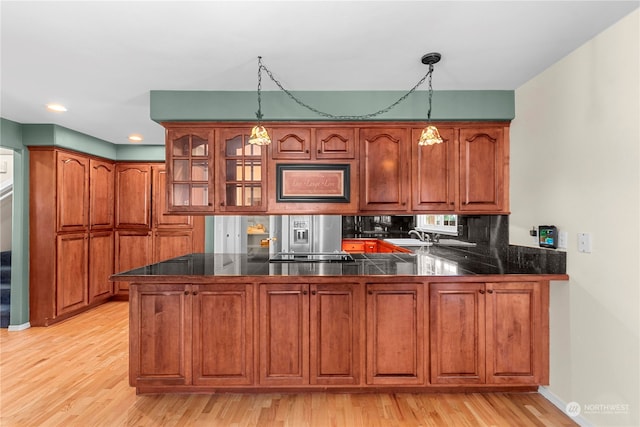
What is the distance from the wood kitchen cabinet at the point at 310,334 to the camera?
2.40 metres

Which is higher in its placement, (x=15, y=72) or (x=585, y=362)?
(x=15, y=72)

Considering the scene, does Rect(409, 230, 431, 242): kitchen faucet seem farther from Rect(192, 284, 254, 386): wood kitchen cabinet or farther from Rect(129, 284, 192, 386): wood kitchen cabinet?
Rect(129, 284, 192, 386): wood kitchen cabinet

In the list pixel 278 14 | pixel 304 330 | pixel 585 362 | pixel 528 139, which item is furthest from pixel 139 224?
pixel 585 362

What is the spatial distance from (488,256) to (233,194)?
2.31 m

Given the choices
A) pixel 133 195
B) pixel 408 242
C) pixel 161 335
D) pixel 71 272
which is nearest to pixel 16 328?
pixel 71 272

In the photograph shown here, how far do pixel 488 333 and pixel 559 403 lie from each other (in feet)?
2.01

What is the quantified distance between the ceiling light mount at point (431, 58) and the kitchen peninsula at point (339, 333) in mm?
1432

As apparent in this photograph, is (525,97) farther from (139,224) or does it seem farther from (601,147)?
(139,224)

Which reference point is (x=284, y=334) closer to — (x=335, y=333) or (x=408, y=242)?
(x=335, y=333)

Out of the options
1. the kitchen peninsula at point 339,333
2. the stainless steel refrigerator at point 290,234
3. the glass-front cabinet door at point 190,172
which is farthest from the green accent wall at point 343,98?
the stainless steel refrigerator at point 290,234

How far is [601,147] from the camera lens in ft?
6.50

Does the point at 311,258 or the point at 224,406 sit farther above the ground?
the point at 311,258

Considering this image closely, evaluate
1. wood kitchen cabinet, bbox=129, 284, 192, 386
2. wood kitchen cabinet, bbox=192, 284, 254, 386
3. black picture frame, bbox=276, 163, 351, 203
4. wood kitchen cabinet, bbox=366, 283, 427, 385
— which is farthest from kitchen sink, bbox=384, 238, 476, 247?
wood kitchen cabinet, bbox=129, 284, 192, 386

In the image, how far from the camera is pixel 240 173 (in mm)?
2928
